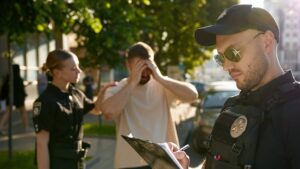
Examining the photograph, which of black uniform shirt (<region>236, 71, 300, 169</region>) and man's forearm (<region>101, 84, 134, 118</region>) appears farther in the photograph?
man's forearm (<region>101, 84, 134, 118</region>)

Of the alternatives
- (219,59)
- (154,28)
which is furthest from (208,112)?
(219,59)

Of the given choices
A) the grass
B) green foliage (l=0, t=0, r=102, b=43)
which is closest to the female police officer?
green foliage (l=0, t=0, r=102, b=43)

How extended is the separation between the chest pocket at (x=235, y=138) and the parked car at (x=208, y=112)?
788cm

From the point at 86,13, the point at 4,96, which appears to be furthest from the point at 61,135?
the point at 4,96

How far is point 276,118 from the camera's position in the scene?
185 centimetres

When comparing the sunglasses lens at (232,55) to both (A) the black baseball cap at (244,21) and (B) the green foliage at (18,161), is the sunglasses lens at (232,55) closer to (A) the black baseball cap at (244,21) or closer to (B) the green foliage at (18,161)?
(A) the black baseball cap at (244,21)

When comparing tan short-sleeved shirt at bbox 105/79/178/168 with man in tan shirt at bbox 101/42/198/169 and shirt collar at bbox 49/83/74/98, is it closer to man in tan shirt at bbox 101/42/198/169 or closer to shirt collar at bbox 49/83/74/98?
man in tan shirt at bbox 101/42/198/169

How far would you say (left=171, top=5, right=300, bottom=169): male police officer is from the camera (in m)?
1.82

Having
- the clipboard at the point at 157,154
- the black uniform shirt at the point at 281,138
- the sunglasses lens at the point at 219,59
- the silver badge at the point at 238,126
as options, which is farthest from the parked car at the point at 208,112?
the black uniform shirt at the point at 281,138

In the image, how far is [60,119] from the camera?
357 centimetres

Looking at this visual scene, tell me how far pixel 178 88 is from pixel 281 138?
2071 mm

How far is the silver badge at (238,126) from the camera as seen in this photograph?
198 centimetres

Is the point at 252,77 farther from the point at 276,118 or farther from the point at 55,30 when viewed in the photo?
the point at 55,30

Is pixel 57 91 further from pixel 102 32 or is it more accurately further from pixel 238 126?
pixel 102 32
